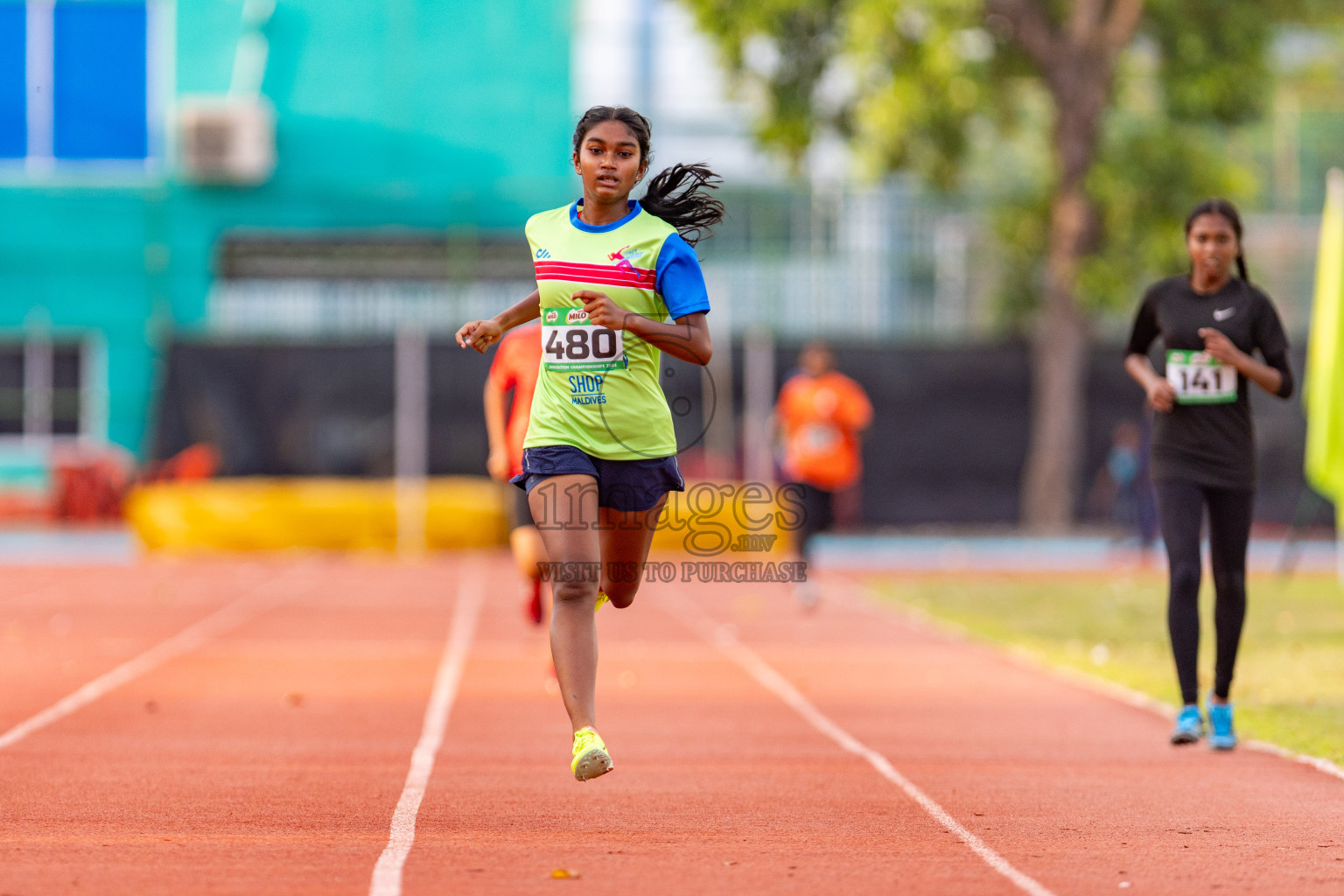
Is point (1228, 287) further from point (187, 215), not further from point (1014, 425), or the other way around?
point (187, 215)

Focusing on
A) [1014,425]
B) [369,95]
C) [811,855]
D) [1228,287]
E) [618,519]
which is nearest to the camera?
[811,855]

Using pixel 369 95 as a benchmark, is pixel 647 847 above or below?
below

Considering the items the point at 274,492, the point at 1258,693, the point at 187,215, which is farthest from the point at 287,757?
the point at 187,215

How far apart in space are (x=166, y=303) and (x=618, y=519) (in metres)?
24.2

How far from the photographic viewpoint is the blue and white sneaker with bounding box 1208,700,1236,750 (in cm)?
766

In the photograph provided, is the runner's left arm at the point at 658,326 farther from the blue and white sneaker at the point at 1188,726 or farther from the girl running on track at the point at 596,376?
the blue and white sneaker at the point at 1188,726

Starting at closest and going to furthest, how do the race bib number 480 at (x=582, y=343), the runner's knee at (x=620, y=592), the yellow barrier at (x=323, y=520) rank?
the race bib number 480 at (x=582, y=343) < the runner's knee at (x=620, y=592) < the yellow barrier at (x=323, y=520)

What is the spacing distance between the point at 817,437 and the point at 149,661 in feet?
19.6

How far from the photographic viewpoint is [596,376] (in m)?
6.04

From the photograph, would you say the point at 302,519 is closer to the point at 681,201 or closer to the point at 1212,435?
the point at 1212,435

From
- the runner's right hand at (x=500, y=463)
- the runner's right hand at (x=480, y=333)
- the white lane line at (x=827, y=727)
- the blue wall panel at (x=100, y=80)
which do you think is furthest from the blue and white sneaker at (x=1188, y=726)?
the blue wall panel at (x=100, y=80)

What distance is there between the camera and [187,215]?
30922 millimetres

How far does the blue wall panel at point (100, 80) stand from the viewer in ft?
103

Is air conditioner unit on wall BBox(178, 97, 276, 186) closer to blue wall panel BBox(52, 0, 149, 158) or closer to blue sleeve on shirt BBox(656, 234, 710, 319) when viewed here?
blue wall panel BBox(52, 0, 149, 158)
